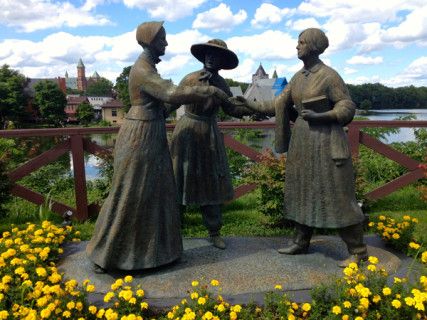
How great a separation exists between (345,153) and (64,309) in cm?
256

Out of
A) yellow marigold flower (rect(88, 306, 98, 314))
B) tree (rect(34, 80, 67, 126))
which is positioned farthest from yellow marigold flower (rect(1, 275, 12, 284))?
tree (rect(34, 80, 67, 126))

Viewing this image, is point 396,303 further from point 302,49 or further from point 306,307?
point 302,49

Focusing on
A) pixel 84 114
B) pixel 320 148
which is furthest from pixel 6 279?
pixel 84 114

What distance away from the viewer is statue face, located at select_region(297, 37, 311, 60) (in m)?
3.41

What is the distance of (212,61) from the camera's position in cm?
376

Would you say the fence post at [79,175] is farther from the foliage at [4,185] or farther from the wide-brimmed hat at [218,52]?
the wide-brimmed hat at [218,52]

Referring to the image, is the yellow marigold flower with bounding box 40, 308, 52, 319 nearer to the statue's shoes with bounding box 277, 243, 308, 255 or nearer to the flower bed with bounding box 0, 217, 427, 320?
the flower bed with bounding box 0, 217, 427, 320

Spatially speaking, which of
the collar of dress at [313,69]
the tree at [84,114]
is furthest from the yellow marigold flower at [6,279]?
the tree at [84,114]

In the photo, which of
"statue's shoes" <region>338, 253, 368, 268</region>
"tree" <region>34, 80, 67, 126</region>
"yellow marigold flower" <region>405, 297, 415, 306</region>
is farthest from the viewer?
"tree" <region>34, 80, 67, 126</region>

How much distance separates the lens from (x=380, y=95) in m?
26.1

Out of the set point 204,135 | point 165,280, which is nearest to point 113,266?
point 165,280

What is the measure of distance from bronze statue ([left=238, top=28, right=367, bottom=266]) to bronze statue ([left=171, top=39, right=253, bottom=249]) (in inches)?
23.1

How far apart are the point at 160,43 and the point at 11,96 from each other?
4066 centimetres

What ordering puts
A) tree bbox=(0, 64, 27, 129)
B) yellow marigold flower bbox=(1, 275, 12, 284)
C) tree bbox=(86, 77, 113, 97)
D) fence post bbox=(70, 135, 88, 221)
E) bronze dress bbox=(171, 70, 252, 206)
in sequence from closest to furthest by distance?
yellow marigold flower bbox=(1, 275, 12, 284), bronze dress bbox=(171, 70, 252, 206), fence post bbox=(70, 135, 88, 221), tree bbox=(0, 64, 27, 129), tree bbox=(86, 77, 113, 97)
